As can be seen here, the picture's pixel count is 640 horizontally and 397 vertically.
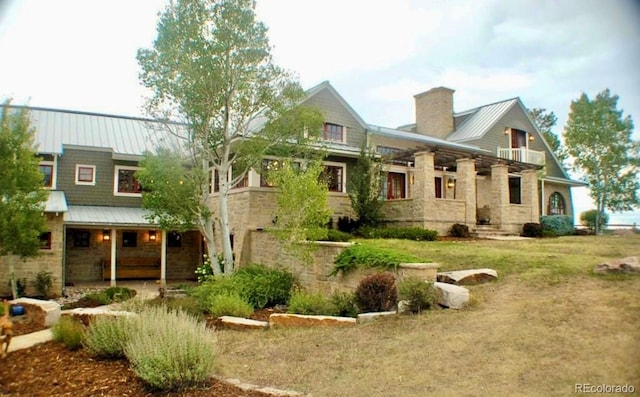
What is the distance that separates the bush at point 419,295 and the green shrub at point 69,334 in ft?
17.6

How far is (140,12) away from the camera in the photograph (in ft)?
27.3

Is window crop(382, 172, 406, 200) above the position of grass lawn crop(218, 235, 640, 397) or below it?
above

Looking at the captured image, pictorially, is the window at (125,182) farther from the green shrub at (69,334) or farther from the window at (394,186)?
the green shrub at (69,334)

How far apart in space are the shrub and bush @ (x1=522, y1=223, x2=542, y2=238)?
18.7 m

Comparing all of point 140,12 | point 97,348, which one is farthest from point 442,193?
point 97,348

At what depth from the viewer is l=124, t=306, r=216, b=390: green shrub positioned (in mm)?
4871

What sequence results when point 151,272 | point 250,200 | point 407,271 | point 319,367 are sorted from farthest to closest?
point 151,272, point 250,200, point 407,271, point 319,367

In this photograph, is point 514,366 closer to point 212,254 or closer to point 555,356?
point 555,356

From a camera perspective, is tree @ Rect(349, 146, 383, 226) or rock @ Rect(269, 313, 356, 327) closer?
rock @ Rect(269, 313, 356, 327)

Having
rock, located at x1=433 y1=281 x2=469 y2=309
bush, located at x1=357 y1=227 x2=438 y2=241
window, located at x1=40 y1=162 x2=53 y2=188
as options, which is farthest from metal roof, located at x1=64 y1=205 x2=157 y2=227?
rock, located at x1=433 y1=281 x2=469 y2=309

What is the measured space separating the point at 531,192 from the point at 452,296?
14473 mm

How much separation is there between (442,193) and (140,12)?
17.4 metres

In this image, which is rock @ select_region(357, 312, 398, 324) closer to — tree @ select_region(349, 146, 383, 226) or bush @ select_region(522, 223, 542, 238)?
tree @ select_region(349, 146, 383, 226)

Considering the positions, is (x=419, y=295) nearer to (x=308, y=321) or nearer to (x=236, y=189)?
(x=308, y=321)
